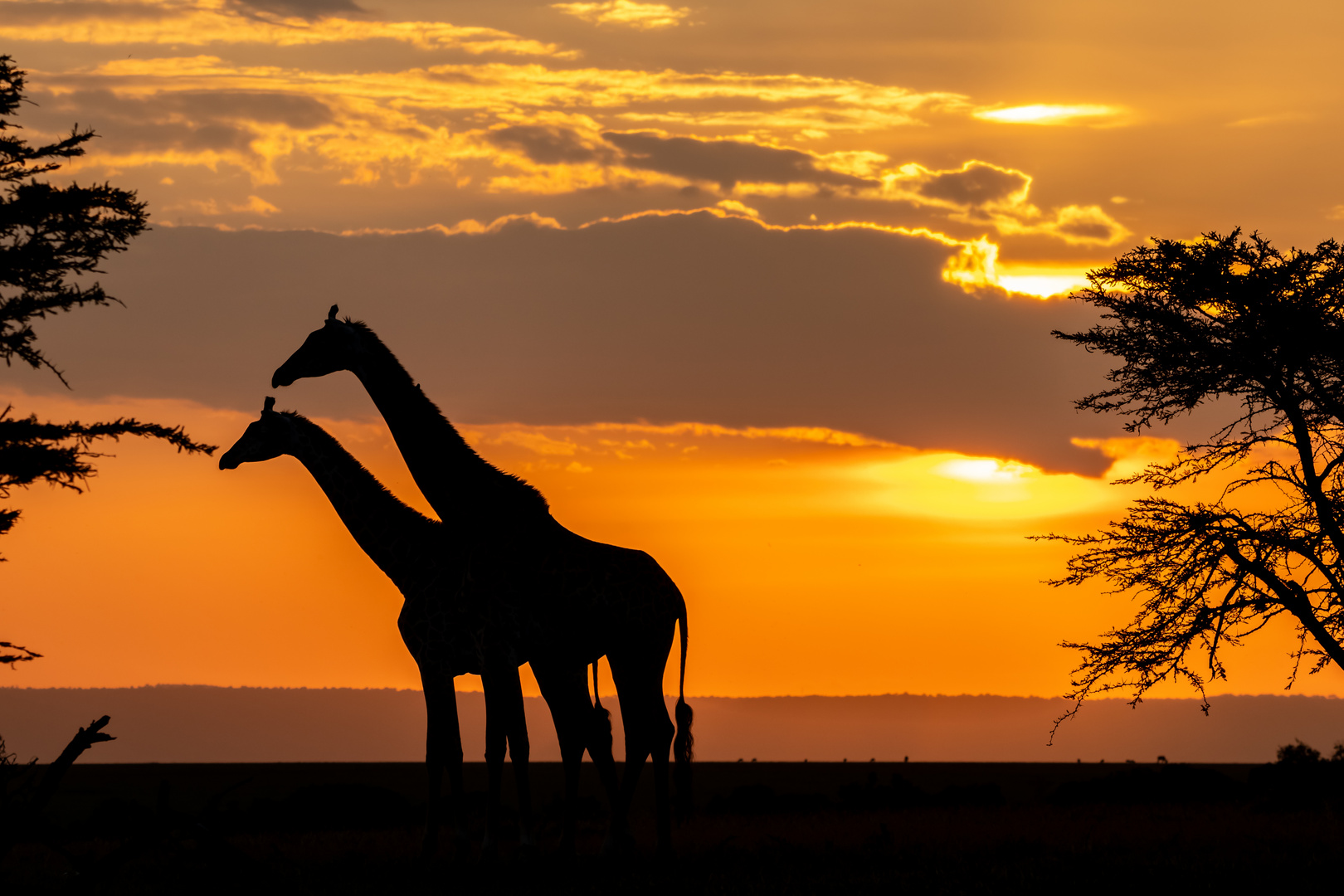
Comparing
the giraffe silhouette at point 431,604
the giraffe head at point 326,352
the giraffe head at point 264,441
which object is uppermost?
the giraffe head at point 326,352

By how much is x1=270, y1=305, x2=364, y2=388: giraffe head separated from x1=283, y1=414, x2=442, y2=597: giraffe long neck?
2.62ft

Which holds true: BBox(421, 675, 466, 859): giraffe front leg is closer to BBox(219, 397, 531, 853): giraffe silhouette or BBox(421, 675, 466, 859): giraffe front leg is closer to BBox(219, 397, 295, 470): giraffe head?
BBox(219, 397, 531, 853): giraffe silhouette

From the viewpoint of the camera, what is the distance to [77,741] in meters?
9.47

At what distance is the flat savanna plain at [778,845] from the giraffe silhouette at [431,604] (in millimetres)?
1169

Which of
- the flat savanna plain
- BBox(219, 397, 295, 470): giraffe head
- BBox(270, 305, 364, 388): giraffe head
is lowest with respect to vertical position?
the flat savanna plain

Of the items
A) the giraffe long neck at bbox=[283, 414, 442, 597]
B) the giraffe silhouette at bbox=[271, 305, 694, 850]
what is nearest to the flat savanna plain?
the giraffe silhouette at bbox=[271, 305, 694, 850]

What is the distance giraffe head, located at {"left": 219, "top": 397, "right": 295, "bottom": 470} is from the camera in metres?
17.3

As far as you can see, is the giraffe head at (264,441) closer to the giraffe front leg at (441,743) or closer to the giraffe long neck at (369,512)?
the giraffe long neck at (369,512)

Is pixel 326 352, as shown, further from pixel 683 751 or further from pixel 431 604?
pixel 683 751

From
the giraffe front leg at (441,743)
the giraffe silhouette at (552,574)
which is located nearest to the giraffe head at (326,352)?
the giraffe silhouette at (552,574)

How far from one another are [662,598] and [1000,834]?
7.42 meters

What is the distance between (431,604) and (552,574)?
153 centimetres

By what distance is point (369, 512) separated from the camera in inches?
700

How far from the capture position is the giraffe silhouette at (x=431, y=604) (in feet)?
53.4
